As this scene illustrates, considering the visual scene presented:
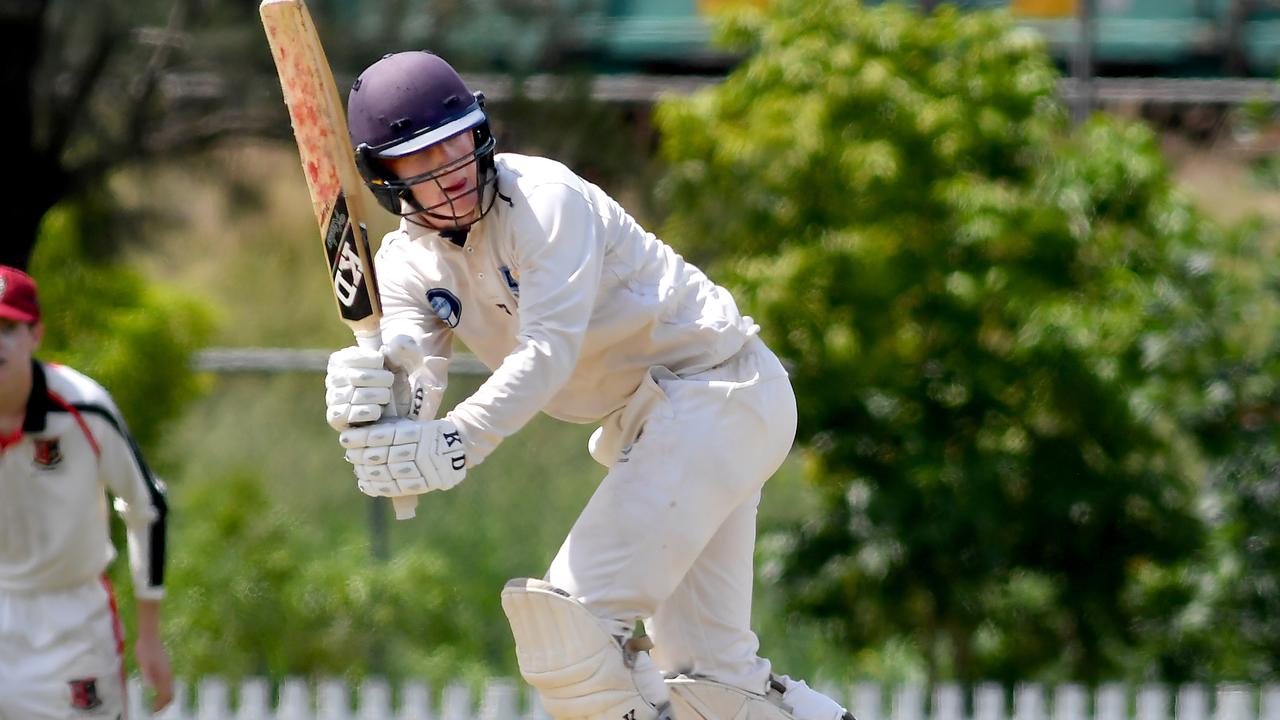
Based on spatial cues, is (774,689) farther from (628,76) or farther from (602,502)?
(628,76)

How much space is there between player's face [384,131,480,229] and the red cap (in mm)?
1347

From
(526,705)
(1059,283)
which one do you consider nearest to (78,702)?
(526,705)

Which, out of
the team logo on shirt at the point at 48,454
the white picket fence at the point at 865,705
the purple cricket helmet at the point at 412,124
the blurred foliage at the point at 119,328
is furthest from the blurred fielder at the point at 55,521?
the blurred foliage at the point at 119,328

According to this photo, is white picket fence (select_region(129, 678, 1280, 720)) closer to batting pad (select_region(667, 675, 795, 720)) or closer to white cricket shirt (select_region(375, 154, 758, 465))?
→ batting pad (select_region(667, 675, 795, 720))

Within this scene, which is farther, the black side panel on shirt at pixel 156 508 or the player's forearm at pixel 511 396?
the black side panel on shirt at pixel 156 508

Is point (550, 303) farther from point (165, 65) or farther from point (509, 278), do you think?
point (165, 65)

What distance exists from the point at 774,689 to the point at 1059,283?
3.50 metres

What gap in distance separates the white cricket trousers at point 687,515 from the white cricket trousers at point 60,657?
1.43 m

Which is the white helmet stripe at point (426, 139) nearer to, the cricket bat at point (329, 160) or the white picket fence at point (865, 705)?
the cricket bat at point (329, 160)

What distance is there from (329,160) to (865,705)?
3260 mm

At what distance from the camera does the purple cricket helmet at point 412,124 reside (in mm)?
2936

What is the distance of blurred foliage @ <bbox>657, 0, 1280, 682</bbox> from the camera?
6461mm

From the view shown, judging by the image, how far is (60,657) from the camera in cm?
402

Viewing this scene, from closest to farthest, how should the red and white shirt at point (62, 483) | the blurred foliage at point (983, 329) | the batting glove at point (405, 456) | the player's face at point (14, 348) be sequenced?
the batting glove at point (405, 456) → the player's face at point (14, 348) → the red and white shirt at point (62, 483) → the blurred foliage at point (983, 329)
